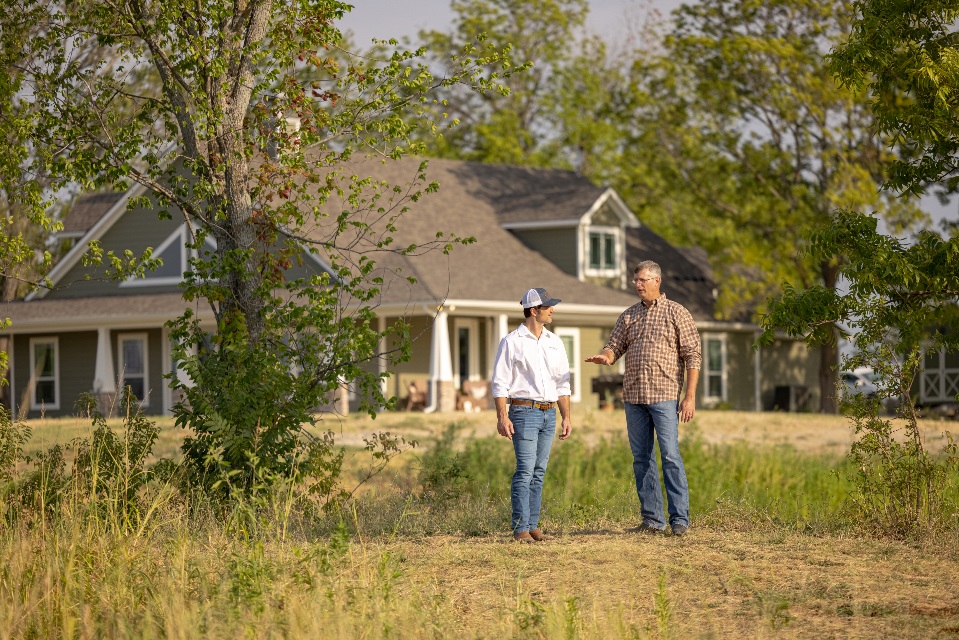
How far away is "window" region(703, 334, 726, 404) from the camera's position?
3681 cm

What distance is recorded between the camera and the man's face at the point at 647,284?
9.77 meters

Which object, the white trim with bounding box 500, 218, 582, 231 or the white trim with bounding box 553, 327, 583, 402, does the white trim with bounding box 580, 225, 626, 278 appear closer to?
the white trim with bounding box 500, 218, 582, 231

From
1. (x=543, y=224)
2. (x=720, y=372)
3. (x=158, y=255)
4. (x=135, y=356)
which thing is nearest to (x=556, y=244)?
(x=543, y=224)

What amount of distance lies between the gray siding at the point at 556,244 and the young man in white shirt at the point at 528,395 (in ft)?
76.6

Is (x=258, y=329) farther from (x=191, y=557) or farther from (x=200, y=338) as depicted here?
→ (x=191, y=557)

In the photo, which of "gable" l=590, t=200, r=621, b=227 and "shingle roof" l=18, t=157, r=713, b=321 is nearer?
"shingle roof" l=18, t=157, r=713, b=321

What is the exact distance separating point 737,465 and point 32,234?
23.8 metres

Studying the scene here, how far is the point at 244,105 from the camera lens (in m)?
12.3

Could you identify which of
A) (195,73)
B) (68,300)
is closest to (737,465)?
(195,73)

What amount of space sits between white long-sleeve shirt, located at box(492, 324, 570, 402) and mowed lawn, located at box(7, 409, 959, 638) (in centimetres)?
111

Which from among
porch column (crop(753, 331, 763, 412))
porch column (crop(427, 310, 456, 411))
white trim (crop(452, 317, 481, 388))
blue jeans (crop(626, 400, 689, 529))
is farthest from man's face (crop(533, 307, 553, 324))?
porch column (crop(753, 331, 763, 412))

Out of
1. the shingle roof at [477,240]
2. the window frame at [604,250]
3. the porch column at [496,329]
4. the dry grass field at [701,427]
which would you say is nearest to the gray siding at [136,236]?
the shingle roof at [477,240]

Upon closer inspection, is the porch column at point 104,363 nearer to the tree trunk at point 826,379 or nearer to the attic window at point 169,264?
the attic window at point 169,264

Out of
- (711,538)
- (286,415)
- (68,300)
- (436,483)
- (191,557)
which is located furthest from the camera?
(68,300)
